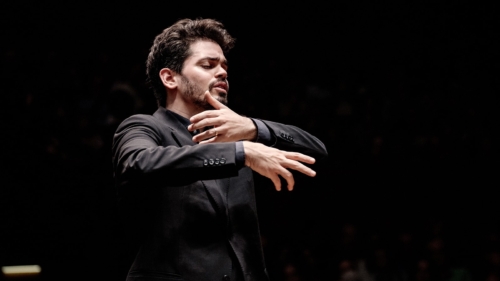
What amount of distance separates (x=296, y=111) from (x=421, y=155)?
121cm

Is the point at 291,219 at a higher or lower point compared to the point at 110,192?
lower

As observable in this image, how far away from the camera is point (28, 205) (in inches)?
170

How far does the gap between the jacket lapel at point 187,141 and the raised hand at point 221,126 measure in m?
0.17

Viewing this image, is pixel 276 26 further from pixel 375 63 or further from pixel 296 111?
pixel 296 111

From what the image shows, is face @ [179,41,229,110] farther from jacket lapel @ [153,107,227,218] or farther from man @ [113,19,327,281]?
jacket lapel @ [153,107,227,218]

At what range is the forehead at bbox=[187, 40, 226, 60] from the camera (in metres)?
2.44

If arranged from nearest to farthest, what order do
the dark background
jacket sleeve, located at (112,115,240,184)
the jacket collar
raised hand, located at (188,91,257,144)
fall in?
1. jacket sleeve, located at (112,115,240,184)
2. raised hand, located at (188,91,257,144)
3. the jacket collar
4. the dark background

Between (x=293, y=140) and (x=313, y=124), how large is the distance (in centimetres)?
398

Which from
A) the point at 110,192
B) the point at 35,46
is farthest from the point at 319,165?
the point at 35,46

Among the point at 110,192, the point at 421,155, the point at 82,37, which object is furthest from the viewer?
the point at 82,37

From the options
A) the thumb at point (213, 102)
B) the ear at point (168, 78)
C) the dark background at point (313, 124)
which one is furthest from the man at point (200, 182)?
the dark background at point (313, 124)

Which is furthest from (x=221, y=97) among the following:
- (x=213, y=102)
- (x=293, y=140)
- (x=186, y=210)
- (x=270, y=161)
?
(x=270, y=161)

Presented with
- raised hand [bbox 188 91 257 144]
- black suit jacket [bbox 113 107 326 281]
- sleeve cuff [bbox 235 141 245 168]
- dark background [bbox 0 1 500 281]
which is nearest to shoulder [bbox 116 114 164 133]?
black suit jacket [bbox 113 107 326 281]

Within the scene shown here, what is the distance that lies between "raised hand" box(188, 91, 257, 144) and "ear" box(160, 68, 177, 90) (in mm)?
417
